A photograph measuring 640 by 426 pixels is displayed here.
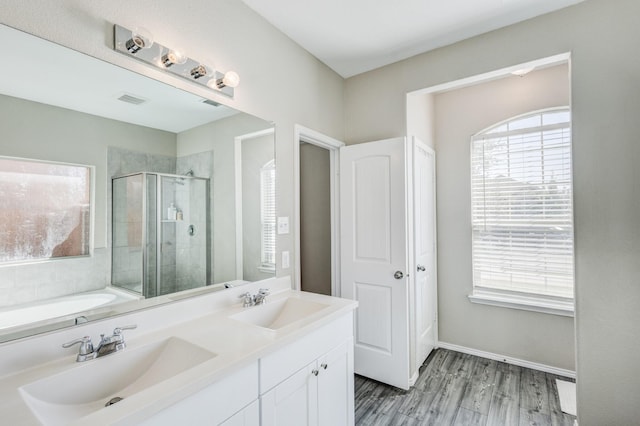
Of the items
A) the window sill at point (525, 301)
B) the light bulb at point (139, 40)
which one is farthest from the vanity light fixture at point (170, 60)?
the window sill at point (525, 301)

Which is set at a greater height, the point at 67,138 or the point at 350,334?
the point at 67,138

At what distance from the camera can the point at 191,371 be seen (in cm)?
96

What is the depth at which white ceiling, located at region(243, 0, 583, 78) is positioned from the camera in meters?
1.88

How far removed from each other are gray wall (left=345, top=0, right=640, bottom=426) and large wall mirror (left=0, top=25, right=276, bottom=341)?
205 centimetres

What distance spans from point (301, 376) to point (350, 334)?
472mm

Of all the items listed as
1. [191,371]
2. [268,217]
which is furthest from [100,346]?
[268,217]

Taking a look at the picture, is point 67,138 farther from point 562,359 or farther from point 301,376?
point 562,359

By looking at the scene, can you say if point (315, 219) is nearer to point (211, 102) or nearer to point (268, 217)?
point (268, 217)

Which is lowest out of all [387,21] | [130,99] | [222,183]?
[222,183]

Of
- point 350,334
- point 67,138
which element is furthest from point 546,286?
point 67,138

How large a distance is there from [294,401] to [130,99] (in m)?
1.52

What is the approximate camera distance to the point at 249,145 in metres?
1.90

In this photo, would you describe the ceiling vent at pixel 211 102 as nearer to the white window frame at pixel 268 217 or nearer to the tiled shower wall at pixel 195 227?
the tiled shower wall at pixel 195 227

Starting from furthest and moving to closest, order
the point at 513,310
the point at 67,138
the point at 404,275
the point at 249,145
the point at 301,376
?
the point at 513,310 < the point at 404,275 < the point at 249,145 < the point at 301,376 < the point at 67,138
